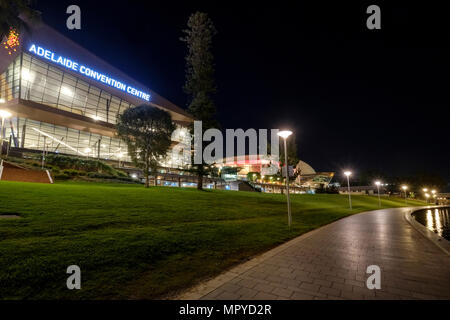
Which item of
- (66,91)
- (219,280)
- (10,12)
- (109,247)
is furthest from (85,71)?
(219,280)

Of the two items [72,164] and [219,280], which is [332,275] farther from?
[72,164]

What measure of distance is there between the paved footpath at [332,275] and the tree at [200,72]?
66.1 ft

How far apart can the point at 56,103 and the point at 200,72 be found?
34.8 meters

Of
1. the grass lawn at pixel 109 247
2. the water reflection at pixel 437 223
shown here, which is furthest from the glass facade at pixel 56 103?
the water reflection at pixel 437 223

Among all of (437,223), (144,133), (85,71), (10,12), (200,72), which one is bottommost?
(437,223)

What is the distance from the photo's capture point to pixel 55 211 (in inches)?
322

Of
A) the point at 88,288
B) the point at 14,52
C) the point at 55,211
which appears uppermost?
the point at 14,52

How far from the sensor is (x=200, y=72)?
26.9 meters

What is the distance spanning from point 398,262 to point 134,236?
7.53 metres

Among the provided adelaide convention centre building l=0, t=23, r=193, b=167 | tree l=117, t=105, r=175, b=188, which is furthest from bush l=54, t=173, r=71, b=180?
adelaide convention centre building l=0, t=23, r=193, b=167

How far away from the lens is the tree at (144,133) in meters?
22.3
